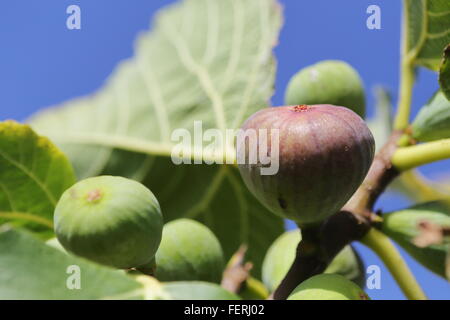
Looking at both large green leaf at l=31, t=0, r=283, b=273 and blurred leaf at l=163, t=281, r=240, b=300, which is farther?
large green leaf at l=31, t=0, r=283, b=273

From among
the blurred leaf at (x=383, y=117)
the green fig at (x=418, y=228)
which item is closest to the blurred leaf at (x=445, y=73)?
the green fig at (x=418, y=228)

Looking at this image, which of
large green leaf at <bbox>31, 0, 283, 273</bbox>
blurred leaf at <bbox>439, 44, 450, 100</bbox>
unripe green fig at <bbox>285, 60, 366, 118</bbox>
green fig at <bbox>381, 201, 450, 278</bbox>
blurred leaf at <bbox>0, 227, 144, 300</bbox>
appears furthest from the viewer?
large green leaf at <bbox>31, 0, 283, 273</bbox>

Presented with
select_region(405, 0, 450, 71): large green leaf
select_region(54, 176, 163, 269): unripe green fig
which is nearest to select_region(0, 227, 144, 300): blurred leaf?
select_region(54, 176, 163, 269): unripe green fig

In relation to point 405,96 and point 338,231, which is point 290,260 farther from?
point 405,96

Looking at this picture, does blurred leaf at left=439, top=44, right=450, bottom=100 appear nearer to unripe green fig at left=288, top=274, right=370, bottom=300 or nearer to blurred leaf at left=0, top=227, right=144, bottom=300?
unripe green fig at left=288, top=274, right=370, bottom=300

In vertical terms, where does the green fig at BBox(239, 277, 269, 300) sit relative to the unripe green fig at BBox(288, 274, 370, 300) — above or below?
below

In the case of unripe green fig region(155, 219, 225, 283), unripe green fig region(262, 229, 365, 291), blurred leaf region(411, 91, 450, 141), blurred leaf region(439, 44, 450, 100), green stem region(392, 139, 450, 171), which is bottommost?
unripe green fig region(262, 229, 365, 291)

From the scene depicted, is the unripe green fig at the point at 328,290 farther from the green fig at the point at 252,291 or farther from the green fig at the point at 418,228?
the green fig at the point at 252,291
